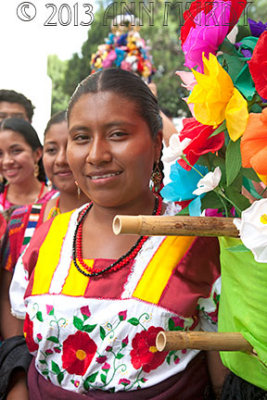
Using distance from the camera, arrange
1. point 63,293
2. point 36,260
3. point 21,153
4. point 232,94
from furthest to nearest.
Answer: point 21,153
point 36,260
point 63,293
point 232,94

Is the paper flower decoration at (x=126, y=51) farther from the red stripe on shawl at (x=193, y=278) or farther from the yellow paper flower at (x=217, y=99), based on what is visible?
the yellow paper flower at (x=217, y=99)

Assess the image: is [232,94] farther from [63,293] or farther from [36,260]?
[36,260]

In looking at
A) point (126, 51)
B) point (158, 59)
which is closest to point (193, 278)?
point (126, 51)

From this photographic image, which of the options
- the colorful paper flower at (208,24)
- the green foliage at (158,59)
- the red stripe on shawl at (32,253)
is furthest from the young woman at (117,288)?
the green foliage at (158,59)

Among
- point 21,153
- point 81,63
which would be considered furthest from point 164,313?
point 81,63

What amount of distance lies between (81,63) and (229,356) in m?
20.4

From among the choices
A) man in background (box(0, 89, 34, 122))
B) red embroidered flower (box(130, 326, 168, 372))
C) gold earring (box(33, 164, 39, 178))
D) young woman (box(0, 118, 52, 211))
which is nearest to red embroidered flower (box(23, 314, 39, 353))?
red embroidered flower (box(130, 326, 168, 372))

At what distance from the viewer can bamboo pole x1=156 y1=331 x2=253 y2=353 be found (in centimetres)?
82

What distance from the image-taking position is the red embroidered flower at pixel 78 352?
1308 millimetres

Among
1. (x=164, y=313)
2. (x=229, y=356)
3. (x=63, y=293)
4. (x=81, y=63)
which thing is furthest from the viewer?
(x=81, y=63)

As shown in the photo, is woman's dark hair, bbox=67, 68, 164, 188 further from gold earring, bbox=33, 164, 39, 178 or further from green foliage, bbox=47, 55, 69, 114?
green foliage, bbox=47, 55, 69, 114

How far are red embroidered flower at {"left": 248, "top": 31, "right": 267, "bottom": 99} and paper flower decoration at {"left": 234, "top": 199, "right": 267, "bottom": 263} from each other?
8.2 inches

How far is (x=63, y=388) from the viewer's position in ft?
4.42

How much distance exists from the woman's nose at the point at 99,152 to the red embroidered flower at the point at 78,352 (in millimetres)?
508
